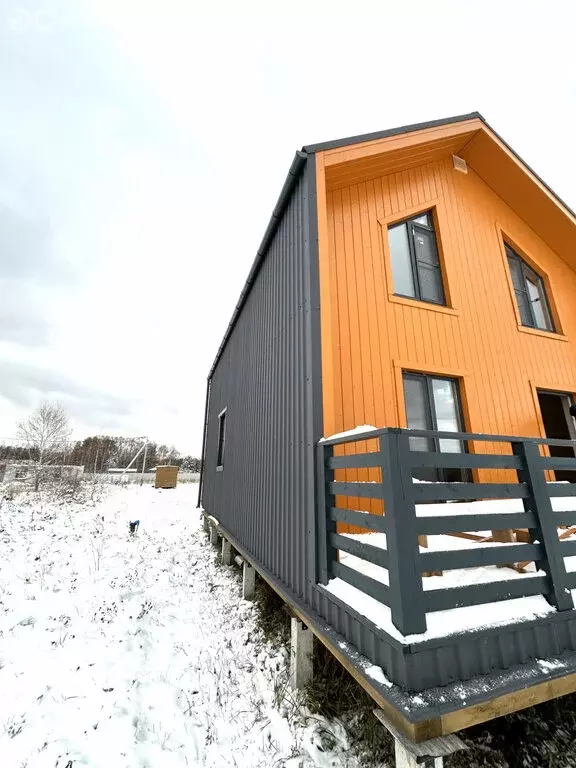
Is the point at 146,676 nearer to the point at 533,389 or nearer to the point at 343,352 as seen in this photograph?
the point at 343,352

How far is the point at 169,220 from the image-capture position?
30469 mm

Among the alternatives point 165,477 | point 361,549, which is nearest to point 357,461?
point 361,549

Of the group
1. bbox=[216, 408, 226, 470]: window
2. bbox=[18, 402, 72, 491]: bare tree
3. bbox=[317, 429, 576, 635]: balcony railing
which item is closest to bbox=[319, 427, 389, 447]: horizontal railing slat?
bbox=[317, 429, 576, 635]: balcony railing

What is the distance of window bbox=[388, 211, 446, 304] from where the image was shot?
6.28 m

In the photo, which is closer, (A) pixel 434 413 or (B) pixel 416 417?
(B) pixel 416 417

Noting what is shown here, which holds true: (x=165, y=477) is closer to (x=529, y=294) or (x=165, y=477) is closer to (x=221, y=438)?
(x=221, y=438)

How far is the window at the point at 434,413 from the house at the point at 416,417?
0.12 feet

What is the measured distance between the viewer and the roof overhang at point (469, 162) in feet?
17.6

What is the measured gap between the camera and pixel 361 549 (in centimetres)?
261

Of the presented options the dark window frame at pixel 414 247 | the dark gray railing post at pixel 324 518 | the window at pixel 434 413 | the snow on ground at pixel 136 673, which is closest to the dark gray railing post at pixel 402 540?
the dark gray railing post at pixel 324 518

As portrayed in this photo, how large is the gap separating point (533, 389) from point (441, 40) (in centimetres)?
2337

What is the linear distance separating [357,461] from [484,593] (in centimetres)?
119

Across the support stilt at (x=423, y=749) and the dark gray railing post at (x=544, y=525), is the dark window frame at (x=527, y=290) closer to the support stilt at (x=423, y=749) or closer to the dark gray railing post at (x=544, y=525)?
the dark gray railing post at (x=544, y=525)

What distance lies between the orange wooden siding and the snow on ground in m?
2.79
